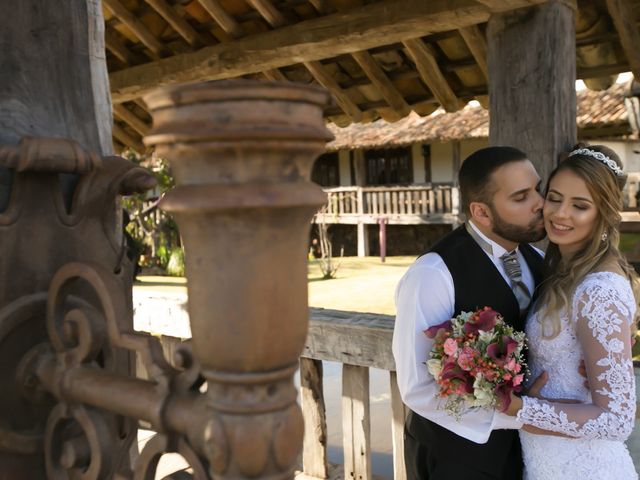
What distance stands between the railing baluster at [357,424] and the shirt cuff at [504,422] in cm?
103

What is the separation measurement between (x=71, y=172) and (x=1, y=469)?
0.56 meters

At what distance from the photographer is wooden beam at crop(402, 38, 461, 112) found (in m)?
4.17

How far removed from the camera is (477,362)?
1.82 m

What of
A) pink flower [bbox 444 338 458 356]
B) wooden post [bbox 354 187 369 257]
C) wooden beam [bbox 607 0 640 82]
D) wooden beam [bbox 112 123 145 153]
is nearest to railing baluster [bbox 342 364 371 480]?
pink flower [bbox 444 338 458 356]

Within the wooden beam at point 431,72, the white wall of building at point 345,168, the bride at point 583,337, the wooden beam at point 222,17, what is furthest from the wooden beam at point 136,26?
the white wall of building at point 345,168

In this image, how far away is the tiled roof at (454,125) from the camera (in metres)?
13.4

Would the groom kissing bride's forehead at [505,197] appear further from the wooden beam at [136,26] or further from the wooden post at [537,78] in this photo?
the wooden beam at [136,26]

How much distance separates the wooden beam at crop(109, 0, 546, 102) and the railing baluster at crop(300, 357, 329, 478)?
1908 millimetres

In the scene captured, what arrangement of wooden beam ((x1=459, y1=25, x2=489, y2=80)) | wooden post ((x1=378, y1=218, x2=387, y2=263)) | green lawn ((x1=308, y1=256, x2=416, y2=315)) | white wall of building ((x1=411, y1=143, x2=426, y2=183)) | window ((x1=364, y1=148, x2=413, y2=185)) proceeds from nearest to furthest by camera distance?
wooden beam ((x1=459, y1=25, x2=489, y2=80)) → green lawn ((x1=308, y1=256, x2=416, y2=315)) → wooden post ((x1=378, y1=218, x2=387, y2=263)) → white wall of building ((x1=411, y1=143, x2=426, y2=183)) → window ((x1=364, y1=148, x2=413, y2=185))

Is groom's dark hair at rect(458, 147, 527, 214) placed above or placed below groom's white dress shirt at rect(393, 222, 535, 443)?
above

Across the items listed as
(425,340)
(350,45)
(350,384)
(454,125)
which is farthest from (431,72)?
(454,125)

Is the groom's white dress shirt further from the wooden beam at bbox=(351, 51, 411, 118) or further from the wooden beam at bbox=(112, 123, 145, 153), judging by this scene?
the wooden beam at bbox=(112, 123, 145, 153)

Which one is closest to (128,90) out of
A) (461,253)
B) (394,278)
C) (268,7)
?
(268,7)

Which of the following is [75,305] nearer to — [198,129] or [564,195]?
[198,129]
